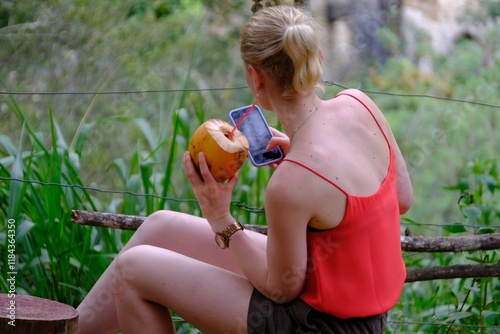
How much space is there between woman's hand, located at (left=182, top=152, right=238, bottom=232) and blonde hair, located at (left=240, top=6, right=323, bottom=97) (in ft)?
0.90

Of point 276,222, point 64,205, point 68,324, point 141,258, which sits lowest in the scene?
point 64,205

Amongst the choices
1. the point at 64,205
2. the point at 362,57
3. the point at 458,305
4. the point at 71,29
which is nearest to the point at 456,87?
the point at 362,57

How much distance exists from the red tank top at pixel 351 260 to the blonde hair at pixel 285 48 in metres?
0.27

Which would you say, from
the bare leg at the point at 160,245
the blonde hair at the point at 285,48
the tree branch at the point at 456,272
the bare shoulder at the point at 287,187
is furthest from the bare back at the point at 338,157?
the tree branch at the point at 456,272

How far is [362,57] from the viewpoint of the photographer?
9164 mm

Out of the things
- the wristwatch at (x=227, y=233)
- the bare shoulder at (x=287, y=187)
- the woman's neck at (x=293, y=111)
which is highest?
the woman's neck at (x=293, y=111)

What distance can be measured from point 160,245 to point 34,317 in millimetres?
472

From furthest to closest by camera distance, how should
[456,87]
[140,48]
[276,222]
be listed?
[456,87] < [140,48] < [276,222]

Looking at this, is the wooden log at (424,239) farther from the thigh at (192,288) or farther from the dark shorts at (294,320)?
the dark shorts at (294,320)

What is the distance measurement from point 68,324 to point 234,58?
5.21 m

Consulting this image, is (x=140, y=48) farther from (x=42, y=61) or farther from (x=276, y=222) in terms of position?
(x=276, y=222)

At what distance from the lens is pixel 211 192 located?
1.98 meters

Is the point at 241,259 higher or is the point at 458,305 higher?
the point at 241,259

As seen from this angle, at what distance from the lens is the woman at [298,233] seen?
1866mm
